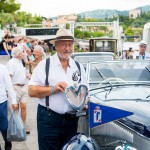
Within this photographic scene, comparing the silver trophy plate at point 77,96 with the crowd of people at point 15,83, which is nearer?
the silver trophy plate at point 77,96

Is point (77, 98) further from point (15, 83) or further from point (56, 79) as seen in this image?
point (15, 83)

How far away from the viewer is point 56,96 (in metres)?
4.55

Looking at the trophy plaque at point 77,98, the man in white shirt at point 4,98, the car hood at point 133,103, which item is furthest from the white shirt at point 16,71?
the trophy plaque at point 77,98

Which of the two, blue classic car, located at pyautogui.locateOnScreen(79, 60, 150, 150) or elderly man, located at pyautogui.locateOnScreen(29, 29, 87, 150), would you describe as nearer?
blue classic car, located at pyautogui.locateOnScreen(79, 60, 150, 150)

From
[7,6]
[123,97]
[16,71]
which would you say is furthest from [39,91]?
[7,6]

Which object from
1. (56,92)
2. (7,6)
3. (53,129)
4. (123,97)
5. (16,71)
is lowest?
(53,129)

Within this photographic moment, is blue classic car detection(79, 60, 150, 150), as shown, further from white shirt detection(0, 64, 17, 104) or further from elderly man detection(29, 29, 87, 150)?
white shirt detection(0, 64, 17, 104)

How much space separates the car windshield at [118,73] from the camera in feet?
18.8

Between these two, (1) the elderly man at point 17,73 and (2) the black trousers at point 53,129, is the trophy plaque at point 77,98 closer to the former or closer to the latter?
(2) the black trousers at point 53,129

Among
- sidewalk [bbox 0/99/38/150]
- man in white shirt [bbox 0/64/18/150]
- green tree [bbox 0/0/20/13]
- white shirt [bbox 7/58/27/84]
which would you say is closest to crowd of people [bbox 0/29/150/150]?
man in white shirt [bbox 0/64/18/150]

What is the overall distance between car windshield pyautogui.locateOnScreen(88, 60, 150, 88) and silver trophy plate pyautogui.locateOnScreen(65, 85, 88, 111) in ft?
3.63

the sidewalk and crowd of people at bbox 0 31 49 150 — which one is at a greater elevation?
crowd of people at bbox 0 31 49 150

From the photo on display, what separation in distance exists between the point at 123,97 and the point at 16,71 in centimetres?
350

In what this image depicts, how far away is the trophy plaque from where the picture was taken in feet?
14.5
